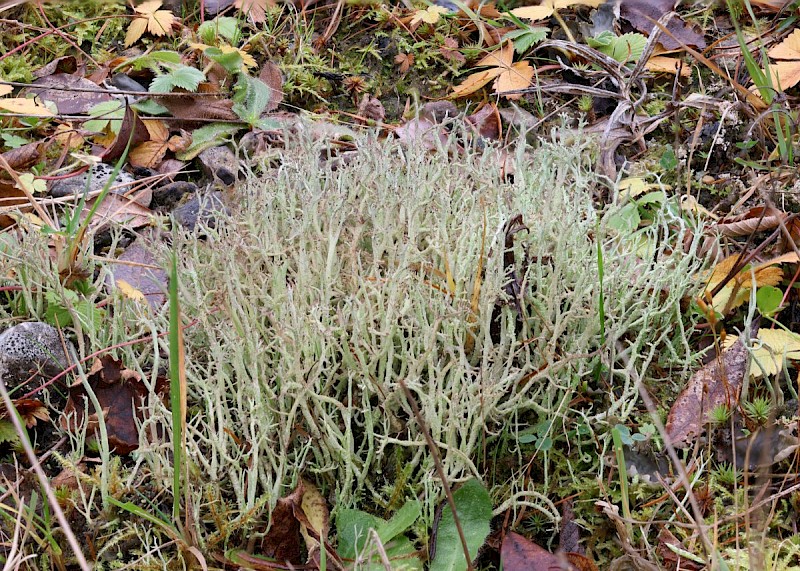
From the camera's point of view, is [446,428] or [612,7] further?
[612,7]

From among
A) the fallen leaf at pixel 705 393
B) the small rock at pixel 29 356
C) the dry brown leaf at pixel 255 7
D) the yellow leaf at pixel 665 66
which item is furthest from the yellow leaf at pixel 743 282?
the dry brown leaf at pixel 255 7

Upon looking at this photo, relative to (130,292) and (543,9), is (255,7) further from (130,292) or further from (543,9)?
(130,292)

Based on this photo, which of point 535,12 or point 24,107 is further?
point 535,12

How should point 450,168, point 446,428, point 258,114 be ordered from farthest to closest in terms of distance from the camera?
point 258,114
point 450,168
point 446,428

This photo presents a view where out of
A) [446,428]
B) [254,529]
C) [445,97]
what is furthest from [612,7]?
[254,529]

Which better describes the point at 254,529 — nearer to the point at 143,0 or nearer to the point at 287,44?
the point at 287,44

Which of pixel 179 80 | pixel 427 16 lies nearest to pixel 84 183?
pixel 179 80
